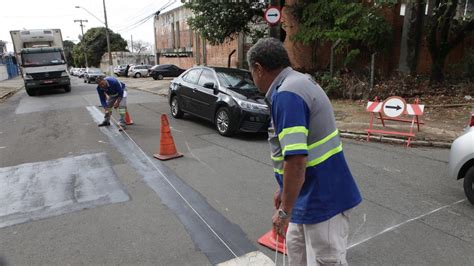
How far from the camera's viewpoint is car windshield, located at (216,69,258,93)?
8795mm

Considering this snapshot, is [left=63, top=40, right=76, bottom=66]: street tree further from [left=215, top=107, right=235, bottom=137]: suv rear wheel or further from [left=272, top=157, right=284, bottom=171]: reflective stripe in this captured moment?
[left=272, top=157, right=284, bottom=171]: reflective stripe

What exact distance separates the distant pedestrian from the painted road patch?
3283 mm

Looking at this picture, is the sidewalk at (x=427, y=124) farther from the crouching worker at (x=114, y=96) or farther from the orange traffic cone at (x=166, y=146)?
the crouching worker at (x=114, y=96)

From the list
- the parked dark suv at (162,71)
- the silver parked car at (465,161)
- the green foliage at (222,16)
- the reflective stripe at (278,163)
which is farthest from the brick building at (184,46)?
the reflective stripe at (278,163)

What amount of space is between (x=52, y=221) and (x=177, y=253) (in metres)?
1.74

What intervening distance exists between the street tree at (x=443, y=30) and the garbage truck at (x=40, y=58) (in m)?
17.7

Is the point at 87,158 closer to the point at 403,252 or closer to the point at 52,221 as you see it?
the point at 52,221

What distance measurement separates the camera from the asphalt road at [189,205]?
11.6 ft

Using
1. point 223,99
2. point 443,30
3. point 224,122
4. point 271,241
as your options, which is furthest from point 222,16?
point 271,241

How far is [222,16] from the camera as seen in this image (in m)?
16.4

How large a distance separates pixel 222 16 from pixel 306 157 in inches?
607

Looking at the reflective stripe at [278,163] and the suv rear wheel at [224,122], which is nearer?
the reflective stripe at [278,163]

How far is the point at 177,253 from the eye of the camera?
11.5 feet

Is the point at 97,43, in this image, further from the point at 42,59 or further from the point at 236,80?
the point at 236,80
